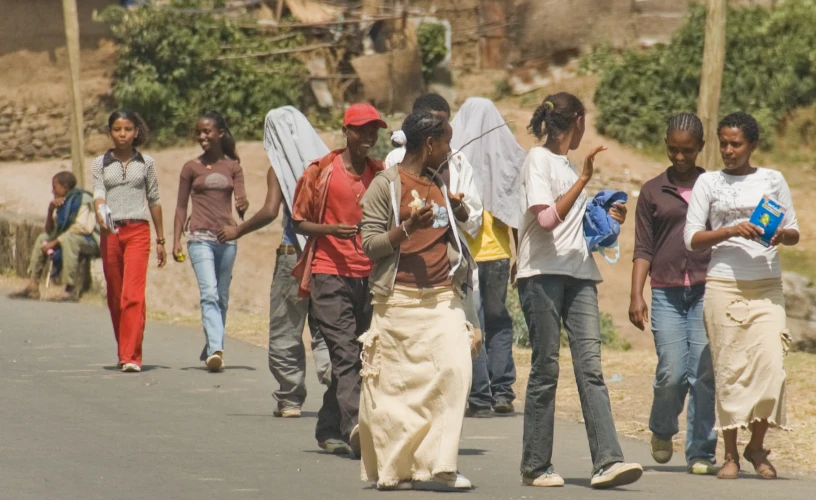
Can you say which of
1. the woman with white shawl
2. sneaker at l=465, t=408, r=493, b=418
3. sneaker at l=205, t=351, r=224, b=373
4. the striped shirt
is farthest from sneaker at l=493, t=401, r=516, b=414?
the striped shirt

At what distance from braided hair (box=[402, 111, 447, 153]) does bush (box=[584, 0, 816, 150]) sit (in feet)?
64.9

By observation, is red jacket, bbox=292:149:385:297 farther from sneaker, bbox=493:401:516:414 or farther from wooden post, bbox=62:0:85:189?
wooden post, bbox=62:0:85:189

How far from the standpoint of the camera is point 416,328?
6539mm

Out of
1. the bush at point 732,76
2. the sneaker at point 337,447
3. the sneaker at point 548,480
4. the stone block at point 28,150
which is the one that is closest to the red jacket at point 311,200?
the sneaker at point 337,447

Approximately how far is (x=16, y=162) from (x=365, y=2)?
7.66m

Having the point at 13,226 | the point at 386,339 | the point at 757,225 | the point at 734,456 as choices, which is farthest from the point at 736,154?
the point at 13,226

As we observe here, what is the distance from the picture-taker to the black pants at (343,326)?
7.36 metres

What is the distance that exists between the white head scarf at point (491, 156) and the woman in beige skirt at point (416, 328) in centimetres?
251

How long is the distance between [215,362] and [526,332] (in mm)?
4286

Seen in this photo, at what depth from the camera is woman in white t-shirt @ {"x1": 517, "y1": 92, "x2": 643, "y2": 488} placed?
6637 mm

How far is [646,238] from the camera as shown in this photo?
7.50m

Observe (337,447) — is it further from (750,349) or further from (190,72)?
(190,72)

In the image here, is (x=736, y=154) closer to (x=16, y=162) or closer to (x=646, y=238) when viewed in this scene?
(x=646, y=238)

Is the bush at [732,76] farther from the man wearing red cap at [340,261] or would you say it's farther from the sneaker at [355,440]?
the sneaker at [355,440]
